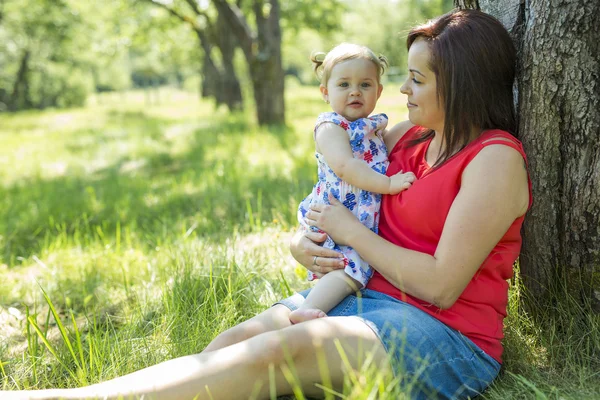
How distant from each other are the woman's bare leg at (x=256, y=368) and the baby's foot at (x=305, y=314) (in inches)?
6.0

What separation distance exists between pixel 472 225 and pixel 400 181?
Result: 385 mm

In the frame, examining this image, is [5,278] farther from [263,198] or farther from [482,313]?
[482,313]

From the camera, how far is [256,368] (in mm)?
1811

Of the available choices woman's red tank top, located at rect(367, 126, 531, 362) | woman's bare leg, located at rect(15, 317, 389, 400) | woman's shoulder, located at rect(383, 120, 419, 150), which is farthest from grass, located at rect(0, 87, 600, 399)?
woman's shoulder, located at rect(383, 120, 419, 150)

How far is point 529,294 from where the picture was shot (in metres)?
2.45

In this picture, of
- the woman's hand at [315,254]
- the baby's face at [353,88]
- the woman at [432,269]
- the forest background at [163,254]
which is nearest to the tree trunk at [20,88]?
the forest background at [163,254]

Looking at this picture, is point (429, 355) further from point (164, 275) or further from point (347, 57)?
point (164, 275)

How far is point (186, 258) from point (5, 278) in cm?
140

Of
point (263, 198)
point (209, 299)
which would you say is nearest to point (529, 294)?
point (209, 299)

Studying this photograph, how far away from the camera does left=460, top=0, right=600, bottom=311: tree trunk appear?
2.13m

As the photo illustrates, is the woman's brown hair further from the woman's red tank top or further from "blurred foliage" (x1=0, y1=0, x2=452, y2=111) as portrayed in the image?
"blurred foliage" (x1=0, y1=0, x2=452, y2=111)

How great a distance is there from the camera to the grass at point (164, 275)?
7.29ft

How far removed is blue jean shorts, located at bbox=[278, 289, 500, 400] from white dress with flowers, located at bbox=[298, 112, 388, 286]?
34 centimetres

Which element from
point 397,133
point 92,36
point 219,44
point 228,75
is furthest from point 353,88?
point 92,36
